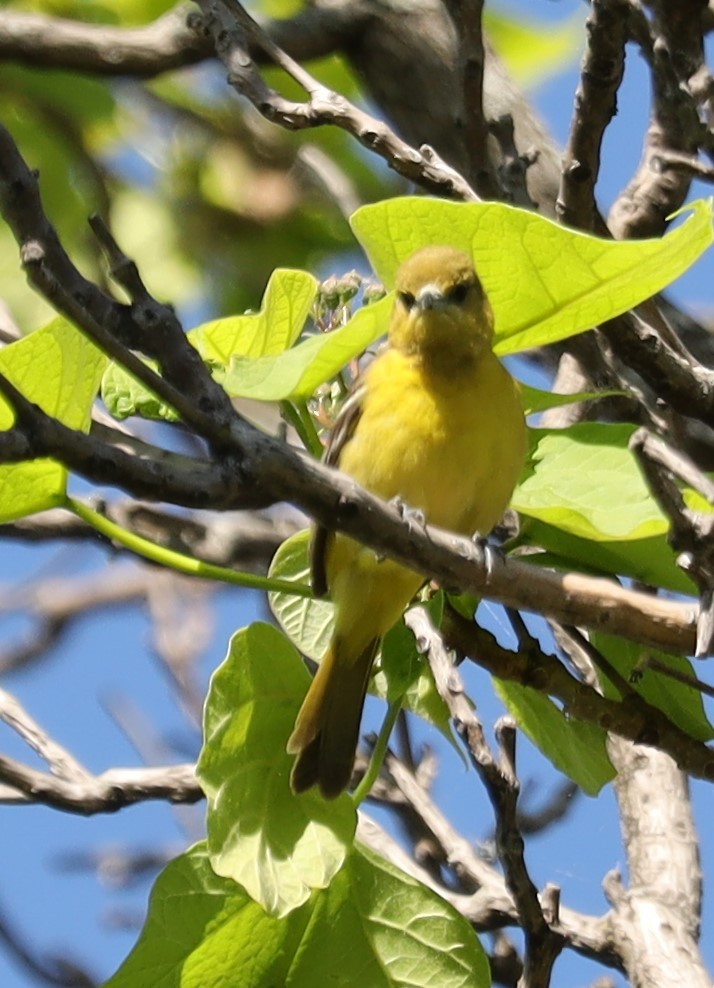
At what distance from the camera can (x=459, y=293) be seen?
7.82 ft

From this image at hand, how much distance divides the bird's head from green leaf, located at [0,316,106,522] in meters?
0.77

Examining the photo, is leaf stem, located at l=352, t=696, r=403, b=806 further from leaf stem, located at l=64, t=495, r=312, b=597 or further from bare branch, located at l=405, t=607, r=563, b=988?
leaf stem, located at l=64, t=495, r=312, b=597

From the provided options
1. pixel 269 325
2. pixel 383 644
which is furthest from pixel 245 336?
pixel 383 644

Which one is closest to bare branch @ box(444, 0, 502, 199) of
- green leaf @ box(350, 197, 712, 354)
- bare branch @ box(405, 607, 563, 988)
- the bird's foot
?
green leaf @ box(350, 197, 712, 354)

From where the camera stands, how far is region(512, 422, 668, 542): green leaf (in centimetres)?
170

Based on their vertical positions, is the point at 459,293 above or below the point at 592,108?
below

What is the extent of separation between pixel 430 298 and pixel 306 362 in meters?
0.89

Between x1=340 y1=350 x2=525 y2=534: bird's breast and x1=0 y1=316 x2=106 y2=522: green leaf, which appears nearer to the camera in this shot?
x1=0 y1=316 x2=106 y2=522: green leaf

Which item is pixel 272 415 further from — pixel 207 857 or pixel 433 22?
pixel 207 857

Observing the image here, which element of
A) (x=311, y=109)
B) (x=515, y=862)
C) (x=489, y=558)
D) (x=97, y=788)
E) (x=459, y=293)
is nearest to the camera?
(x=489, y=558)

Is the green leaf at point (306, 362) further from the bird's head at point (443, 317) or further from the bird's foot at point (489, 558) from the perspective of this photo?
the bird's head at point (443, 317)

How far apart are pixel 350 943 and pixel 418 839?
66cm

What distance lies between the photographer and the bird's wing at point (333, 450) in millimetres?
2008

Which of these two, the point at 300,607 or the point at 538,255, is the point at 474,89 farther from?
the point at 300,607
